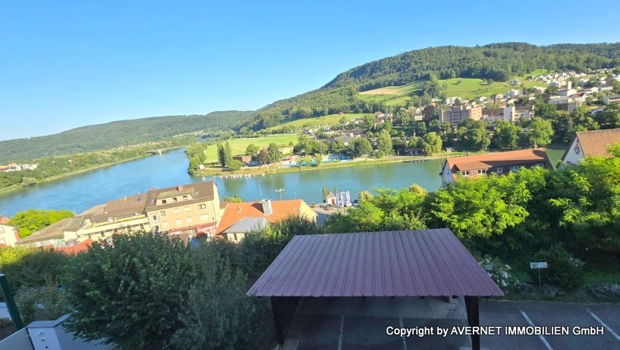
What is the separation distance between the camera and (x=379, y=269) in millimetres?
4988

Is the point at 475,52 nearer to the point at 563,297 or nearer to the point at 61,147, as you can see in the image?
the point at 563,297

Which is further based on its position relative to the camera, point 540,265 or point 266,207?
point 266,207

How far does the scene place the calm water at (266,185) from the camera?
1559 inches

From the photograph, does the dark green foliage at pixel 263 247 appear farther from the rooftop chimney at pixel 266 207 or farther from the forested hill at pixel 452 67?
the forested hill at pixel 452 67

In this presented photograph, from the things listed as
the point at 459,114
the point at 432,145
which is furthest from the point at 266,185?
the point at 459,114

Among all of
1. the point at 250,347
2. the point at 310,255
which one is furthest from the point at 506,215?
the point at 250,347

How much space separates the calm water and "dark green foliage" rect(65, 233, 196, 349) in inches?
1217

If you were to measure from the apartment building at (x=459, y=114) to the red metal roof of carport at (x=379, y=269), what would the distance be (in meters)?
68.4

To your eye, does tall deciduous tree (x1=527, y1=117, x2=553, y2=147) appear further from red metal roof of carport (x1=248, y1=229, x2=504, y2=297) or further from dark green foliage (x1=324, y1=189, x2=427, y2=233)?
red metal roof of carport (x1=248, y1=229, x2=504, y2=297)

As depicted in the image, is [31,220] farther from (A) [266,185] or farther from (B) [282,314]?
(B) [282,314]

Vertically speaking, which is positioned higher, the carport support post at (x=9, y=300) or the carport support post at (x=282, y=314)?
the carport support post at (x=9, y=300)

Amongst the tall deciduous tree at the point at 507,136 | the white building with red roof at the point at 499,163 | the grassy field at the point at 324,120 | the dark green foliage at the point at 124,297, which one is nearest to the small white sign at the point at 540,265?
the dark green foliage at the point at 124,297

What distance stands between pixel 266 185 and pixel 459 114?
50.6 m

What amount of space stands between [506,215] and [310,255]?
5.37 meters
